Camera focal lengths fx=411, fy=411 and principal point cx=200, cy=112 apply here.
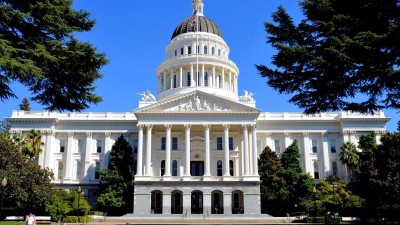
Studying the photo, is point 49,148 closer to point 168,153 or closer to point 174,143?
point 174,143

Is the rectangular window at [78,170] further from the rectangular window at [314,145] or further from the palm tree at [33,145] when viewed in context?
the rectangular window at [314,145]

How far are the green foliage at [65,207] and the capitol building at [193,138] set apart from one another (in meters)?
8.32

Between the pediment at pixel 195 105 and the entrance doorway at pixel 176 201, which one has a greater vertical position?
the pediment at pixel 195 105

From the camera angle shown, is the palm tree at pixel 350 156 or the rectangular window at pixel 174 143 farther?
the rectangular window at pixel 174 143

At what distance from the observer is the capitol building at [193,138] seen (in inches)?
2138

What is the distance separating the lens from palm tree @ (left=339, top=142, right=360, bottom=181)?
59.7 m

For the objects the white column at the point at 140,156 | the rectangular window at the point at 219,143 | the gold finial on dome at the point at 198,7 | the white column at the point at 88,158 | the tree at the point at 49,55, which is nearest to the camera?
the tree at the point at 49,55

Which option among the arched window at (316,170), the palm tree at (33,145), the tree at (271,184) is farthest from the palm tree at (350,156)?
the palm tree at (33,145)

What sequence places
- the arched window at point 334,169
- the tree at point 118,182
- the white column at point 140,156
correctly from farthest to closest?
the arched window at point 334,169 < the white column at point 140,156 < the tree at point 118,182

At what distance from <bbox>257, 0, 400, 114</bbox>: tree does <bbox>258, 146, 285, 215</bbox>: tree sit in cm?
3507

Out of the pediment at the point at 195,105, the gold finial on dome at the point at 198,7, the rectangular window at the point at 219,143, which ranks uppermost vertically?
the gold finial on dome at the point at 198,7

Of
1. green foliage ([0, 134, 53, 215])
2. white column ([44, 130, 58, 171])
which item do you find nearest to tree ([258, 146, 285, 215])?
green foliage ([0, 134, 53, 215])

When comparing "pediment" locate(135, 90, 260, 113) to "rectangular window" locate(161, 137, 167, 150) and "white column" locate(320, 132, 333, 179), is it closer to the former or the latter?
"rectangular window" locate(161, 137, 167, 150)

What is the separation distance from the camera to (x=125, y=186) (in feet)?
184
